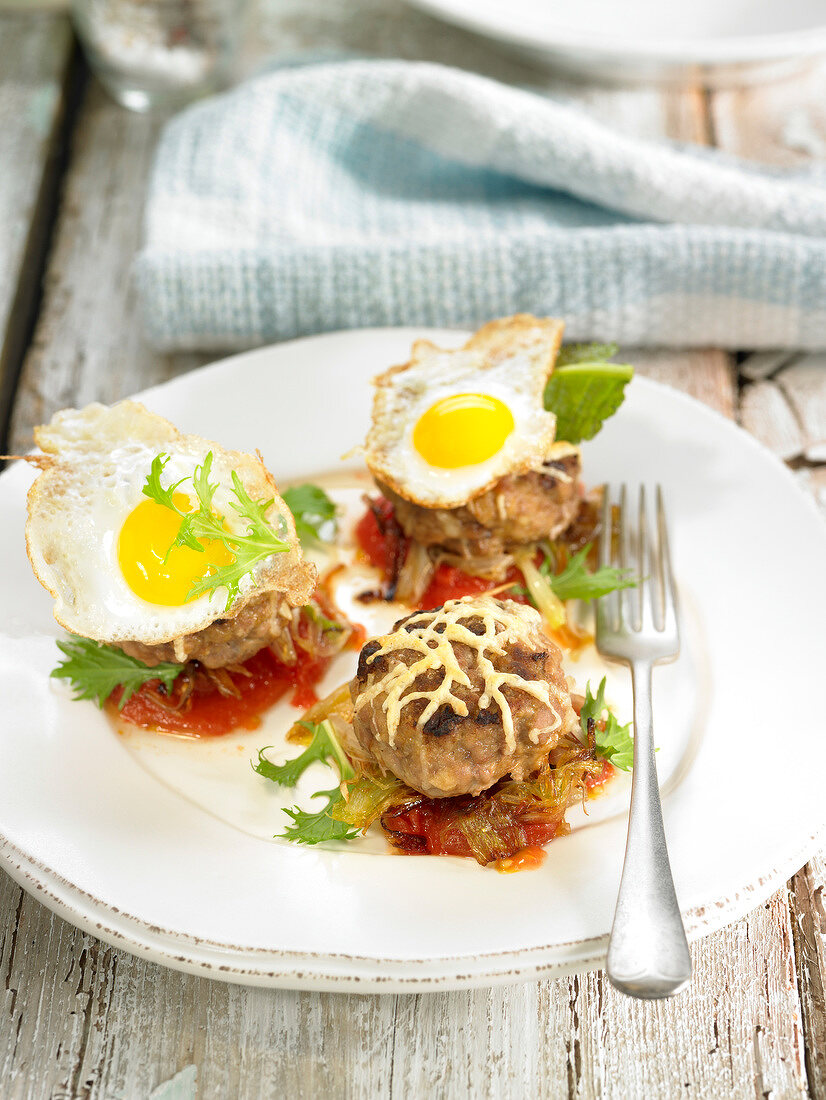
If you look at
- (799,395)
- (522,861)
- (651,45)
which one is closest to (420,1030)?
(522,861)

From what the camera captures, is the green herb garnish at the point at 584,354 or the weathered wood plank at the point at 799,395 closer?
the weathered wood plank at the point at 799,395

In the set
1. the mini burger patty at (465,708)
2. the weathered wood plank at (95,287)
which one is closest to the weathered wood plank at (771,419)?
the mini burger patty at (465,708)

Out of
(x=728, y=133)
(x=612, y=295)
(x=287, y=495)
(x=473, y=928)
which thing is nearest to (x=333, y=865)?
(x=473, y=928)

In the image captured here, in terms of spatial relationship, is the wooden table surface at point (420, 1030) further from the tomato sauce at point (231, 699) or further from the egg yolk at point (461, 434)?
the egg yolk at point (461, 434)

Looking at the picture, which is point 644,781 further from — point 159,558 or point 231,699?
point 159,558

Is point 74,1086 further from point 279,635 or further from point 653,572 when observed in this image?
point 653,572

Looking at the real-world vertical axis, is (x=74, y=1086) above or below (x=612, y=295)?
below
